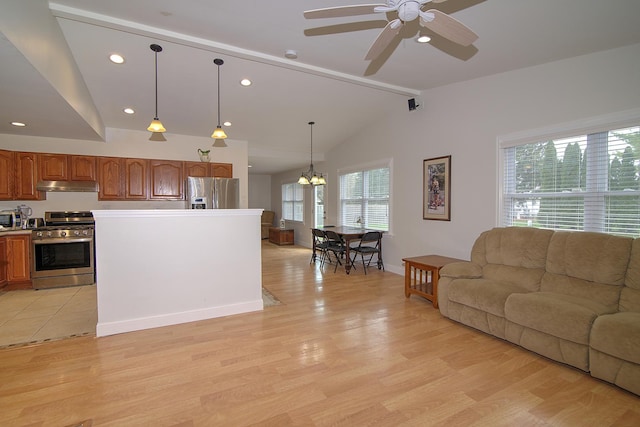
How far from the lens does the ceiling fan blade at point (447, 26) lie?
5.98 feet

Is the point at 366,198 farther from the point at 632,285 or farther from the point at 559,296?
the point at 632,285

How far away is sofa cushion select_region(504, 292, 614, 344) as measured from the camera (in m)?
2.32

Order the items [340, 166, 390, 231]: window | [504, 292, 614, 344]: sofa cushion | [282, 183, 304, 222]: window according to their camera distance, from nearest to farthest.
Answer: [504, 292, 614, 344]: sofa cushion, [340, 166, 390, 231]: window, [282, 183, 304, 222]: window

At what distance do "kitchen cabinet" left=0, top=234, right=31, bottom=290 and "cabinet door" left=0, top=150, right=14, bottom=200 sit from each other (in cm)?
73

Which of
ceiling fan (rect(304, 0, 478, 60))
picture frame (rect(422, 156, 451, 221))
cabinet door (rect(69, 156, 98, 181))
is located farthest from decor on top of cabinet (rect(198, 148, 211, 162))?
ceiling fan (rect(304, 0, 478, 60))

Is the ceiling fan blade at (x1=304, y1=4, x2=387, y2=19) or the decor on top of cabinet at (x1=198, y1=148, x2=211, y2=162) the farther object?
the decor on top of cabinet at (x1=198, y1=148, x2=211, y2=162)

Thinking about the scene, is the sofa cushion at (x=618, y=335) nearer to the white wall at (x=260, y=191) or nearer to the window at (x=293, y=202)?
the window at (x=293, y=202)

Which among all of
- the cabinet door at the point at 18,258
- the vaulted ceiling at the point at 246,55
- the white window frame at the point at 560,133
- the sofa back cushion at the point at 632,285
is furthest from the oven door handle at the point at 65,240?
the sofa back cushion at the point at 632,285

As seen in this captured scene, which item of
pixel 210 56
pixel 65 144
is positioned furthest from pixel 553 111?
pixel 65 144

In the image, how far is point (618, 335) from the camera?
211cm

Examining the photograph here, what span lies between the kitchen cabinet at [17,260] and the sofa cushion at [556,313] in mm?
6522

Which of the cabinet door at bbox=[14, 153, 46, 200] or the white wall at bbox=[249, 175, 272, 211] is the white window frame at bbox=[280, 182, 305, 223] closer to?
the white wall at bbox=[249, 175, 272, 211]

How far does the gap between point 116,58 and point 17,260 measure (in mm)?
3487

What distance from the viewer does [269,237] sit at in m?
10.8
